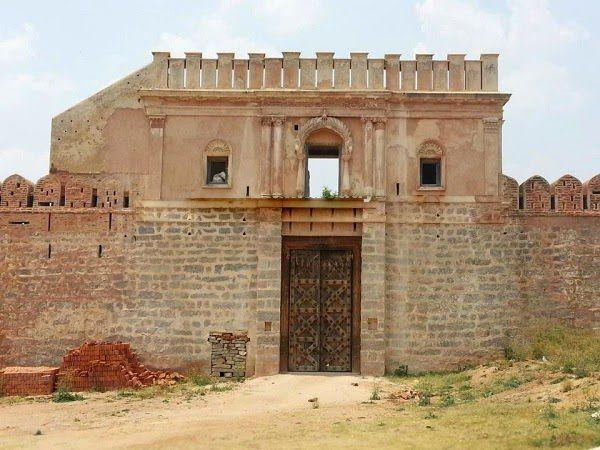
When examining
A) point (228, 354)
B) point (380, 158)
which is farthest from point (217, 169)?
point (228, 354)

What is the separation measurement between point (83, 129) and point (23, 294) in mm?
3867

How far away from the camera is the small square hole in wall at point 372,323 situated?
49.6 feet

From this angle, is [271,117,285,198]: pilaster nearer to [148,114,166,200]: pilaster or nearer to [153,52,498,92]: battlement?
[153,52,498,92]: battlement

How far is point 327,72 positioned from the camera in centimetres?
1595

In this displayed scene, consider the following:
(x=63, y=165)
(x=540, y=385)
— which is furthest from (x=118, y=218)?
(x=540, y=385)

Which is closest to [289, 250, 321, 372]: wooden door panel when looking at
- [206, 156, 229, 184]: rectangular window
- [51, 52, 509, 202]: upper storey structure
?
[51, 52, 509, 202]: upper storey structure

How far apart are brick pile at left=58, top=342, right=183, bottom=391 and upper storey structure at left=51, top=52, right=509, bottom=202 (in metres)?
3.39

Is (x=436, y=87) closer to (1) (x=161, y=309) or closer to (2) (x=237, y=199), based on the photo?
(2) (x=237, y=199)

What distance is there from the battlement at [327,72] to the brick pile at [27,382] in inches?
264

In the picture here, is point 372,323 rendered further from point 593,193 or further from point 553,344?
point 593,193

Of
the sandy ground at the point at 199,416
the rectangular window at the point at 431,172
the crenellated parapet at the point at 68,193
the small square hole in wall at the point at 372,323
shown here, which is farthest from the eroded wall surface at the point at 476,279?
the crenellated parapet at the point at 68,193

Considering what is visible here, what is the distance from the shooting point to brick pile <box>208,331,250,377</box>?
15.2 meters

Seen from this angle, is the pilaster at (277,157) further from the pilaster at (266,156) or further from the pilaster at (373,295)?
the pilaster at (373,295)

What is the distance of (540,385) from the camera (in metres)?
12.2
